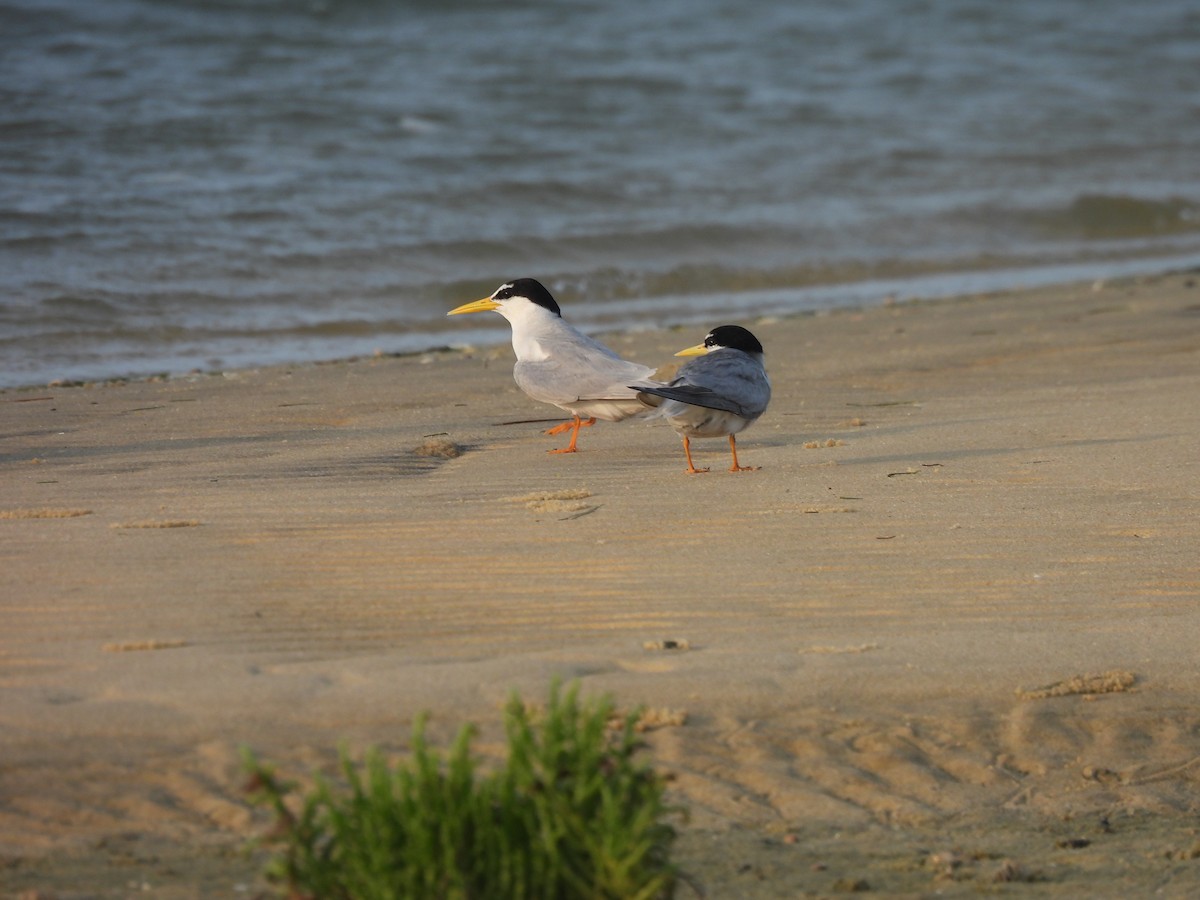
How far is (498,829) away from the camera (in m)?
2.76

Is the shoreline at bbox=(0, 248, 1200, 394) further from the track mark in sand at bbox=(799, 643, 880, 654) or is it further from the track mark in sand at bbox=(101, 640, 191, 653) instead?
the track mark in sand at bbox=(799, 643, 880, 654)

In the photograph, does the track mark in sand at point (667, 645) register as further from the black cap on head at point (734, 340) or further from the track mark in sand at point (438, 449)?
the black cap on head at point (734, 340)

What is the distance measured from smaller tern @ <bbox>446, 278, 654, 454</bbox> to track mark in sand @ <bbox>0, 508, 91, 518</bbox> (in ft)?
7.21

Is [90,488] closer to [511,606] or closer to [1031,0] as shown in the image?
[511,606]

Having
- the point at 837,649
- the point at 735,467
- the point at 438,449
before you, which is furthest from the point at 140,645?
the point at 735,467

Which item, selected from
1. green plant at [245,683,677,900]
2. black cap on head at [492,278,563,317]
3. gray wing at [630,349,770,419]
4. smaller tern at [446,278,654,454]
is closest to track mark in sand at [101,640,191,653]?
green plant at [245,683,677,900]

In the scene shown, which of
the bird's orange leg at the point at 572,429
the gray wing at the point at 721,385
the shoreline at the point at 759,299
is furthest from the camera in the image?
the shoreline at the point at 759,299

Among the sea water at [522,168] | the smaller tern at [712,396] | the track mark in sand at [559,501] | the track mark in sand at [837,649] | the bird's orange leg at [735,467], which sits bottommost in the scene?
the track mark in sand at [837,649]

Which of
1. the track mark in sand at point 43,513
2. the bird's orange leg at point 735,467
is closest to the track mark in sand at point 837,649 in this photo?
the bird's orange leg at point 735,467

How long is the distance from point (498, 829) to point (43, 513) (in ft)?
10.7

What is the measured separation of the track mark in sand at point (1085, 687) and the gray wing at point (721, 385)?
89.5 inches

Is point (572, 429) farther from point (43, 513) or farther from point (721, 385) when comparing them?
point (43, 513)

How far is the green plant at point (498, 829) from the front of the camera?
270 cm

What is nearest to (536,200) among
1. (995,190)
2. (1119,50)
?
(995,190)
